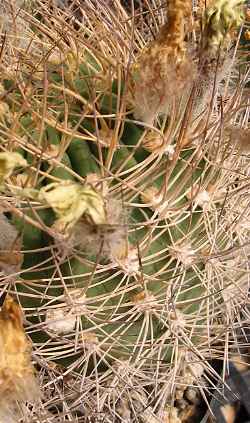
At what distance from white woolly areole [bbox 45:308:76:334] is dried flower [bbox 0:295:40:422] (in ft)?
0.44

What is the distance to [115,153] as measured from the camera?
0.70 meters

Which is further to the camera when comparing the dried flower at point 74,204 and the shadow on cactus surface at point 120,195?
the shadow on cactus surface at point 120,195

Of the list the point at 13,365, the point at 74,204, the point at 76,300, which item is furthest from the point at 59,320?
the point at 74,204

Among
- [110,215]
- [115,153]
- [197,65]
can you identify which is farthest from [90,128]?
[110,215]

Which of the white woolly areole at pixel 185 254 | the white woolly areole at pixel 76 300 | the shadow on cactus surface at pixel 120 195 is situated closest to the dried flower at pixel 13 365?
the shadow on cactus surface at pixel 120 195

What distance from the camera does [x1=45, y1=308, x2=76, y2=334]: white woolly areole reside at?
2.31 feet

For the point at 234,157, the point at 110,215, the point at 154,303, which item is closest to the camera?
the point at 110,215

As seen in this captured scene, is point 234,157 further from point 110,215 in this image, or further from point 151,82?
point 110,215

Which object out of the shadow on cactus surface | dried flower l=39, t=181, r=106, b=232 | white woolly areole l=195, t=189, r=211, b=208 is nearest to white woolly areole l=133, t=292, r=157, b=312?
the shadow on cactus surface

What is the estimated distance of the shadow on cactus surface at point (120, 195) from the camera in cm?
62

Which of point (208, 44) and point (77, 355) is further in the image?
point (77, 355)

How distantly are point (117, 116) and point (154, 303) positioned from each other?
0.23 metres

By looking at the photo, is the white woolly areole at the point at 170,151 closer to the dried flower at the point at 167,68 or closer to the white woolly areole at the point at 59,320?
the dried flower at the point at 167,68

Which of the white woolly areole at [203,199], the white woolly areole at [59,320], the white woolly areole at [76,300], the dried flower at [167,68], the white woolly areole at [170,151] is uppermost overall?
the dried flower at [167,68]
